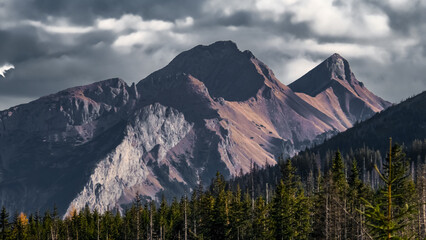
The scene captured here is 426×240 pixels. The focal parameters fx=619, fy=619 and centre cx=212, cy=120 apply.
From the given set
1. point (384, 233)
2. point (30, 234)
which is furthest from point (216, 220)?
point (384, 233)

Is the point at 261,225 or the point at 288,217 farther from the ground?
the point at 261,225

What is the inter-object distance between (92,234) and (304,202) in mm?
70165

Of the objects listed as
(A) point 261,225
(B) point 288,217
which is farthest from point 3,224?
(B) point 288,217

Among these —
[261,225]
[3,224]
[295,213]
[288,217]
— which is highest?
[3,224]

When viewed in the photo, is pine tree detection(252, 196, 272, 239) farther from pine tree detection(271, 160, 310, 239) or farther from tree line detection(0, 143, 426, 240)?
pine tree detection(271, 160, 310, 239)

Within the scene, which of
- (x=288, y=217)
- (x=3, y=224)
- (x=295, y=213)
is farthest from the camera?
(x=3, y=224)

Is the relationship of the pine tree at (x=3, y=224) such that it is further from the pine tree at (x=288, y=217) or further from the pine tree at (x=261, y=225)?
the pine tree at (x=288, y=217)

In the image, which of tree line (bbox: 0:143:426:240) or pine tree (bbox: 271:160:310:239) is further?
pine tree (bbox: 271:160:310:239)

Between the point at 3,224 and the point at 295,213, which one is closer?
the point at 295,213

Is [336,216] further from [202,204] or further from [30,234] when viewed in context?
[30,234]

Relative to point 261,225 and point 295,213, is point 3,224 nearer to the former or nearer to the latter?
point 261,225

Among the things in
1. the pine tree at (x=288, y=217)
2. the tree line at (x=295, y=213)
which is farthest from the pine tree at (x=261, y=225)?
the pine tree at (x=288, y=217)

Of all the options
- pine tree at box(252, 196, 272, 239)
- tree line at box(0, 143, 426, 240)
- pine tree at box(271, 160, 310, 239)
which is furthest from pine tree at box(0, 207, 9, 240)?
pine tree at box(271, 160, 310, 239)

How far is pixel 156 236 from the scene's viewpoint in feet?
430
